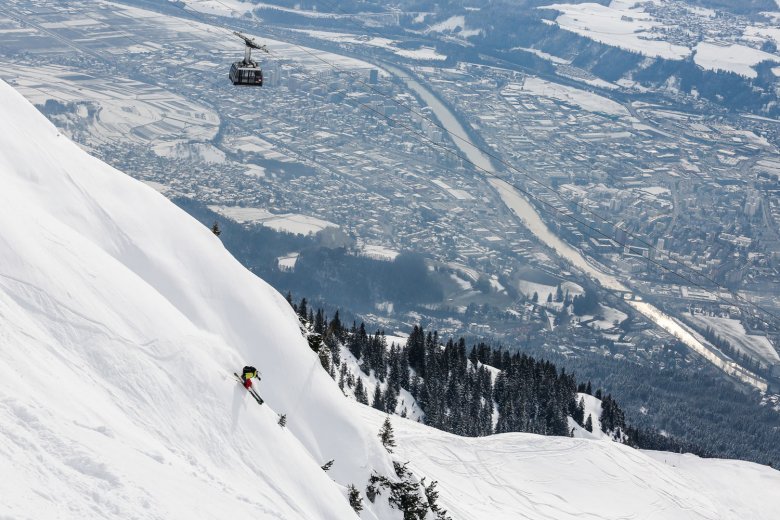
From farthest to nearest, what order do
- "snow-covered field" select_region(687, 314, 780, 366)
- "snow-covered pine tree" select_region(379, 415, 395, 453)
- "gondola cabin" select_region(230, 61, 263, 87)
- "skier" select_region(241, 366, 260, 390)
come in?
1. "snow-covered field" select_region(687, 314, 780, 366)
2. "gondola cabin" select_region(230, 61, 263, 87)
3. "snow-covered pine tree" select_region(379, 415, 395, 453)
4. "skier" select_region(241, 366, 260, 390)

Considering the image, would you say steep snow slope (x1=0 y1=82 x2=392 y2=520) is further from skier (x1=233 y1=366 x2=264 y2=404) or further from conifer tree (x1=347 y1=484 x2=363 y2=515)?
conifer tree (x1=347 y1=484 x2=363 y2=515)

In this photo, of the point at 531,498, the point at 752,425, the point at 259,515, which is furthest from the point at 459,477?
the point at 752,425

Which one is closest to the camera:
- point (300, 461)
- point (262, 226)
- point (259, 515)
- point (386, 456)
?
point (259, 515)

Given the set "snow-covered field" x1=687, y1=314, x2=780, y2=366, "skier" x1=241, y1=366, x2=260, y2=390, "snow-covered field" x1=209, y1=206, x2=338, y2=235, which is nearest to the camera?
"skier" x1=241, y1=366, x2=260, y2=390

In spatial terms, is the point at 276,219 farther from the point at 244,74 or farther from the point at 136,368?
the point at 136,368

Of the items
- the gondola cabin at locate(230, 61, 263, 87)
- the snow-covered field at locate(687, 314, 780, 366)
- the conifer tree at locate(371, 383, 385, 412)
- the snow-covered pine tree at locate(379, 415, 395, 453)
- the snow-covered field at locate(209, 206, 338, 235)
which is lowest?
the snow-covered field at locate(687, 314, 780, 366)

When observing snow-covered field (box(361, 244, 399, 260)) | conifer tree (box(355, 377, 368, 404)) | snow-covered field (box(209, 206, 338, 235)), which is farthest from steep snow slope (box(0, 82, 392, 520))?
snow-covered field (box(209, 206, 338, 235))

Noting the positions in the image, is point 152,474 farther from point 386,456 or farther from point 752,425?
point 752,425
